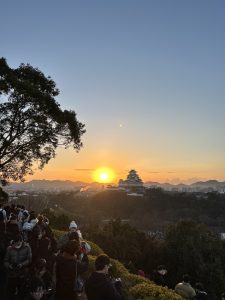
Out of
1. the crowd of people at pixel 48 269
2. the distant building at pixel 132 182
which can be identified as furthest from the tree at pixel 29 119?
the distant building at pixel 132 182

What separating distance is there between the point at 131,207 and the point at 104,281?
85.4m

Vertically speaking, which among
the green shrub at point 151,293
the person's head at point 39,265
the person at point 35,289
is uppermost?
the person's head at point 39,265

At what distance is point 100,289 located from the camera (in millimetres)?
4957

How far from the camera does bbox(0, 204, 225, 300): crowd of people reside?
517 cm

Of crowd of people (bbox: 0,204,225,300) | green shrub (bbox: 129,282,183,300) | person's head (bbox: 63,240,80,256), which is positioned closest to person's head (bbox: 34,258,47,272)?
crowd of people (bbox: 0,204,225,300)

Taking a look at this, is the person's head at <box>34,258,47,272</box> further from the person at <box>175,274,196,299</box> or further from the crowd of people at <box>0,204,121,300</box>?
the person at <box>175,274,196,299</box>

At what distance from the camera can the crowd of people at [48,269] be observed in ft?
17.0

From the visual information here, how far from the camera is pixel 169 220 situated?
85.4 m

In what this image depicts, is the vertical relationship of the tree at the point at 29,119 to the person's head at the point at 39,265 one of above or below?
above

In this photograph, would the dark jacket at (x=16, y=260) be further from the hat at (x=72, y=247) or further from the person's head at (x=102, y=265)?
the person's head at (x=102, y=265)

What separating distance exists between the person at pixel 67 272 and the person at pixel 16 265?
6.76 ft

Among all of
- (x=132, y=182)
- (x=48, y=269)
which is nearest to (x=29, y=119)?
(x=48, y=269)

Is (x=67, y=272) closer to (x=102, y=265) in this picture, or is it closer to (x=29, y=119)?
(x=102, y=265)

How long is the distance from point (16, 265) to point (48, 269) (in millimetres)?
1214
